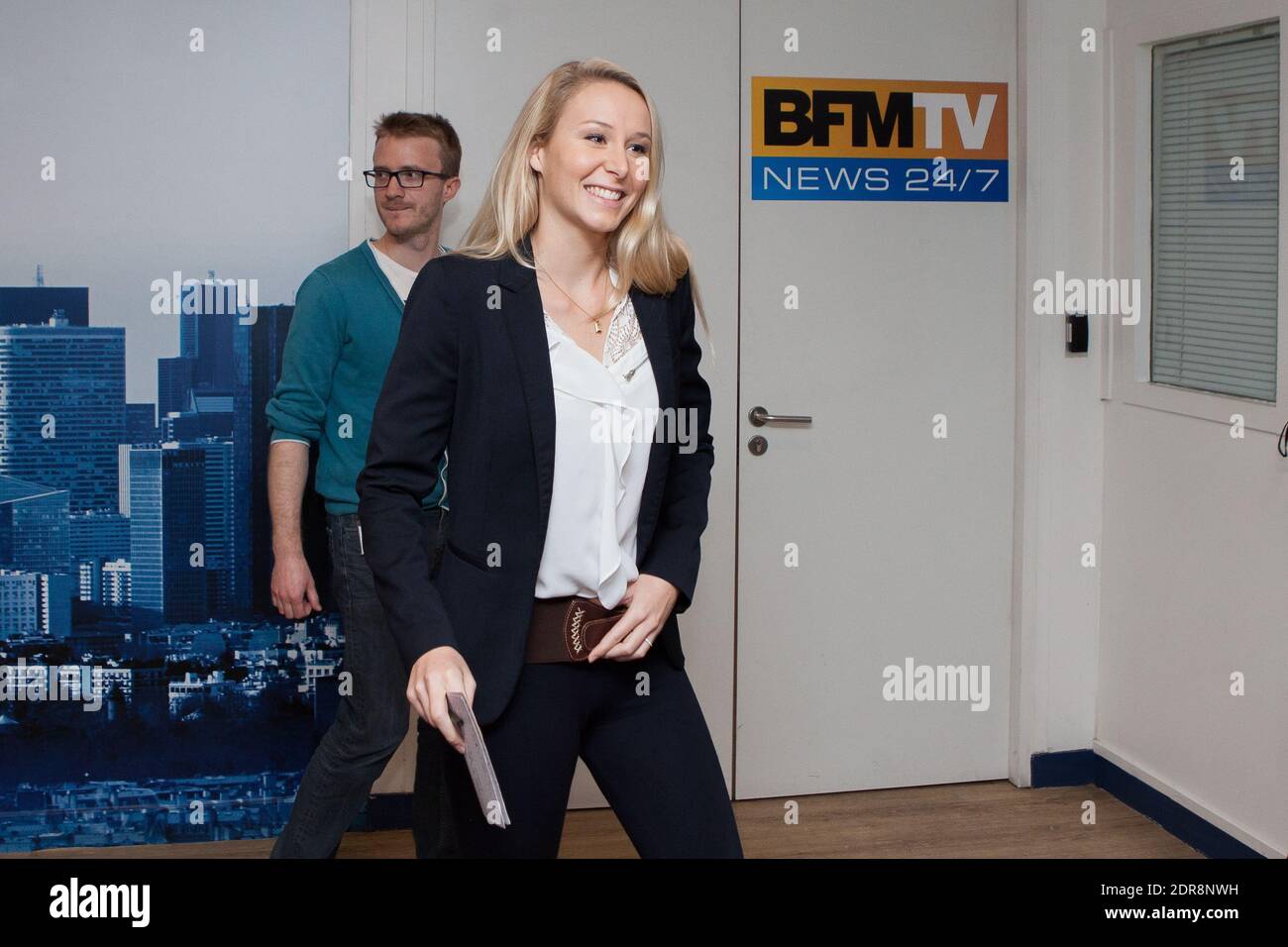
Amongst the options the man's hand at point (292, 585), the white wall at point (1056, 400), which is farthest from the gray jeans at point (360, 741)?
Answer: the white wall at point (1056, 400)

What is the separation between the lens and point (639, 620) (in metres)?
2.12

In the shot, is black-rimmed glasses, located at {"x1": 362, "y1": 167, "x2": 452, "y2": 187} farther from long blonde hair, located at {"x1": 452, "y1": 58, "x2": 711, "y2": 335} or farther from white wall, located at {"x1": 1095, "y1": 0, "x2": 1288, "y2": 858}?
white wall, located at {"x1": 1095, "y1": 0, "x2": 1288, "y2": 858}

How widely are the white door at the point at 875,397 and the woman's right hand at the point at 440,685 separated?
84.0 inches

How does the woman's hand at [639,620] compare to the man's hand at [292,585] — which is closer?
the woman's hand at [639,620]

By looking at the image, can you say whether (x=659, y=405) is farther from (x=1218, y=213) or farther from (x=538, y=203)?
(x=1218, y=213)

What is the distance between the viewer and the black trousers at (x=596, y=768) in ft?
6.82

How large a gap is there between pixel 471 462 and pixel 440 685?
33 centimetres

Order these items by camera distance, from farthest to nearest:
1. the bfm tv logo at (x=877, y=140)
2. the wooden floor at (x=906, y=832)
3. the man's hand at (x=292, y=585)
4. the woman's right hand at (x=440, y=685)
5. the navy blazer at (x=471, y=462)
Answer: the bfm tv logo at (x=877, y=140)
the wooden floor at (x=906, y=832)
the man's hand at (x=292, y=585)
the navy blazer at (x=471, y=462)
the woman's right hand at (x=440, y=685)

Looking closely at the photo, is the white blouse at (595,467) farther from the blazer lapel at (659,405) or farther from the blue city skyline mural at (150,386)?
the blue city skyline mural at (150,386)

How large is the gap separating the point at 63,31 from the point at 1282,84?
284 centimetres

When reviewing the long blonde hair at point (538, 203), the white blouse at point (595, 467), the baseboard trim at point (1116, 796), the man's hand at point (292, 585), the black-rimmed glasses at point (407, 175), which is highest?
the black-rimmed glasses at point (407, 175)

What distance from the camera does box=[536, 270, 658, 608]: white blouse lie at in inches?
82.9

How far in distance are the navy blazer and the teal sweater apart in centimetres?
113
